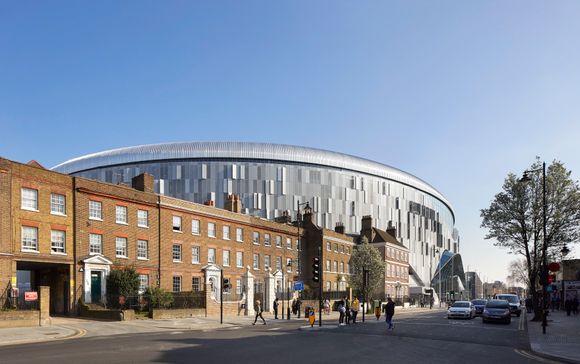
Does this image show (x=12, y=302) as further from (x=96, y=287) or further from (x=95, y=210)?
(x=95, y=210)

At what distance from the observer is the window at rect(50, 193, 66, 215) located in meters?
36.6

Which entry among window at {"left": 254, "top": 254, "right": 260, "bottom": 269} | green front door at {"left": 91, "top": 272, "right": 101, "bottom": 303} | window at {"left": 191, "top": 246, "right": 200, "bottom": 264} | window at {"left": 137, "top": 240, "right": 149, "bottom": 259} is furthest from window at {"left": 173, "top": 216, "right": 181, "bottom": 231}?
window at {"left": 254, "top": 254, "right": 260, "bottom": 269}

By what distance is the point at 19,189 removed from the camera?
34.4 meters

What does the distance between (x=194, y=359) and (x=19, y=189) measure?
23766mm

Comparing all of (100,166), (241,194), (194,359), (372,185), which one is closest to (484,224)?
(194,359)

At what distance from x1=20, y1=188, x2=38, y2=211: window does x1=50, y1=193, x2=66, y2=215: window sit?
1192 millimetres

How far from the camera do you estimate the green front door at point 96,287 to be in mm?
38688

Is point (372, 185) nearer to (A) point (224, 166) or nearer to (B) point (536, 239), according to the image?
(A) point (224, 166)

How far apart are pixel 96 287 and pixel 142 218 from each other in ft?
23.4

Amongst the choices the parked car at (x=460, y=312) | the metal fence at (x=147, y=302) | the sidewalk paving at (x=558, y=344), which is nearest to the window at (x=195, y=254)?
the metal fence at (x=147, y=302)

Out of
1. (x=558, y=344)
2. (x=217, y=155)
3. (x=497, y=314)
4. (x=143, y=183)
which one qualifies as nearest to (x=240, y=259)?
(x=143, y=183)

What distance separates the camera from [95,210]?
131 feet

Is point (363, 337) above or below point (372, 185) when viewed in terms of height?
below

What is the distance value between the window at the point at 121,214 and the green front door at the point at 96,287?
455cm
